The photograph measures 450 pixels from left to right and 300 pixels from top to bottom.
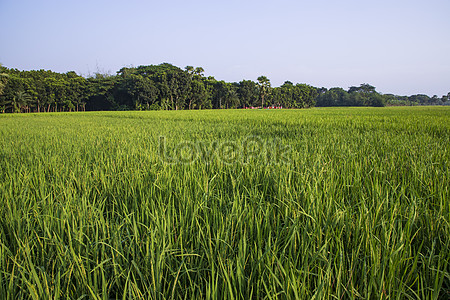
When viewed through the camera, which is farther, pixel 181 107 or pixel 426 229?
pixel 181 107

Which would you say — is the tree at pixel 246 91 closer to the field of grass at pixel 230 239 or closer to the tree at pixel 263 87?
the tree at pixel 263 87

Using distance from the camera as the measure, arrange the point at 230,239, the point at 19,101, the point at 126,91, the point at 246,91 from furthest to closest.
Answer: the point at 246,91 → the point at 126,91 → the point at 19,101 → the point at 230,239

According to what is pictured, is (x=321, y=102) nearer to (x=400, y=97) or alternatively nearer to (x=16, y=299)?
(x=400, y=97)

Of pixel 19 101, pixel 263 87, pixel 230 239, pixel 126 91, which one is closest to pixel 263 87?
pixel 263 87

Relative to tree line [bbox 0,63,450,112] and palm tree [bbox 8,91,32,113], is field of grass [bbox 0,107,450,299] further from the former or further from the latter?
palm tree [bbox 8,91,32,113]

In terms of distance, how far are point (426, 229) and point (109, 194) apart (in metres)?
1.79

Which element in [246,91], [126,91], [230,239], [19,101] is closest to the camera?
[230,239]

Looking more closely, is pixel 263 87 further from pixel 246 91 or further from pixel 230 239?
pixel 230 239

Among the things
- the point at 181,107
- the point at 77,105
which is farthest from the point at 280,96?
the point at 77,105

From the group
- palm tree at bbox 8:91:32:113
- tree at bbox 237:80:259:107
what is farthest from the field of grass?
tree at bbox 237:80:259:107

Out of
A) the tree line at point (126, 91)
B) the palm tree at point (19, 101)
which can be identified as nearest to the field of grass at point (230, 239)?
the tree line at point (126, 91)

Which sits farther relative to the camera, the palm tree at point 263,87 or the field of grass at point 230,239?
the palm tree at point 263,87

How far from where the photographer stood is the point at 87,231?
1.09 m

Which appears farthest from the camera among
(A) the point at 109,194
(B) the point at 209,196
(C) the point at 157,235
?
(A) the point at 109,194
